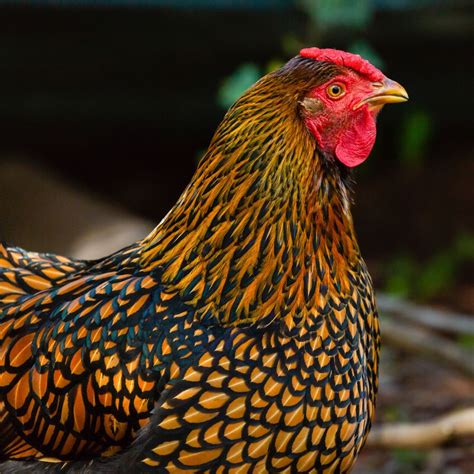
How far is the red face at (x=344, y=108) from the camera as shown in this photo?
283 cm

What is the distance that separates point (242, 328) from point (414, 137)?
17.6 ft

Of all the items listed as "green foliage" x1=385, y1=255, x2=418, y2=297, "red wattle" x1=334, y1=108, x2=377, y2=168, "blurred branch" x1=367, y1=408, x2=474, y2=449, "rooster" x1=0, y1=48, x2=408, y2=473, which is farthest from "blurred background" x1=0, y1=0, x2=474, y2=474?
"red wattle" x1=334, y1=108, x2=377, y2=168

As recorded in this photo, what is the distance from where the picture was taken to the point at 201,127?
829 centimetres

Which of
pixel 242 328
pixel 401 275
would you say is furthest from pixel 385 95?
pixel 401 275

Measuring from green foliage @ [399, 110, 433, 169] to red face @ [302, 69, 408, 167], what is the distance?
5.11 metres

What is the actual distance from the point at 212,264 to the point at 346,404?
539 mm

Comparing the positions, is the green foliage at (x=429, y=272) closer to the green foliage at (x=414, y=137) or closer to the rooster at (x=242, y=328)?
the green foliage at (x=414, y=137)

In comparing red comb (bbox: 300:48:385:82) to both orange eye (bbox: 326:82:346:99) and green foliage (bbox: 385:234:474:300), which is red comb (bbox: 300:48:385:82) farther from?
green foliage (bbox: 385:234:474:300)

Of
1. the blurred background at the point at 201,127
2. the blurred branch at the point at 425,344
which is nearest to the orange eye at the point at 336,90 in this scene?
the blurred branch at the point at 425,344

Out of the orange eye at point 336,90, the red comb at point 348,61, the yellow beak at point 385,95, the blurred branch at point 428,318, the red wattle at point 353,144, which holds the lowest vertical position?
the red wattle at point 353,144

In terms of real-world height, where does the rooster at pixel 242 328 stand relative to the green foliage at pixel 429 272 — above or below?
below

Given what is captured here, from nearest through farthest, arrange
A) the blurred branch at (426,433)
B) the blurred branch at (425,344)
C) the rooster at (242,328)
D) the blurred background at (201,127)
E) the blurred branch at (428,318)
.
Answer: the rooster at (242,328) < the blurred branch at (426,433) < the blurred branch at (425,344) < the blurred branch at (428,318) < the blurred background at (201,127)

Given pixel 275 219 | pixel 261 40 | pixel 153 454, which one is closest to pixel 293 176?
pixel 275 219

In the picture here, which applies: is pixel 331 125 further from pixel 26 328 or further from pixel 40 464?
pixel 40 464
